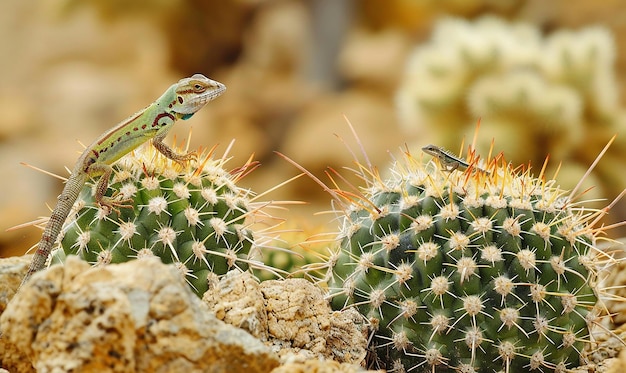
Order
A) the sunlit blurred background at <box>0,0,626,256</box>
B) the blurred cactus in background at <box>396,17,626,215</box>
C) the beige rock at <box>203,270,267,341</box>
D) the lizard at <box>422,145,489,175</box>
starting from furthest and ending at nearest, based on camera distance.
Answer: the sunlit blurred background at <box>0,0,626,256</box> → the blurred cactus in background at <box>396,17,626,215</box> → the lizard at <box>422,145,489,175</box> → the beige rock at <box>203,270,267,341</box>

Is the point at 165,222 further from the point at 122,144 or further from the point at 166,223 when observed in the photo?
the point at 122,144

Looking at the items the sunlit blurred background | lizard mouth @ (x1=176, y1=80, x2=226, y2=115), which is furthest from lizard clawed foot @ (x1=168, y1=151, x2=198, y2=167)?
the sunlit blurred background

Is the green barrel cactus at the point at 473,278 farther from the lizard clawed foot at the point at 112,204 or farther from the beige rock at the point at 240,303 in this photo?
the lizard clawed foot at the point at 112,204

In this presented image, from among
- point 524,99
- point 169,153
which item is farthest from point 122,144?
point 524,99

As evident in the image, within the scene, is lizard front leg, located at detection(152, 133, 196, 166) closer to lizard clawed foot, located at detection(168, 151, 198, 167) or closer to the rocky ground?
lizard clawed foot, located at detection(168, 151, 198, 167)

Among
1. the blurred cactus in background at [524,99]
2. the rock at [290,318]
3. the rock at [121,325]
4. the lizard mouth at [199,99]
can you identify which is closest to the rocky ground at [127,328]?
the rock at [121,325]
